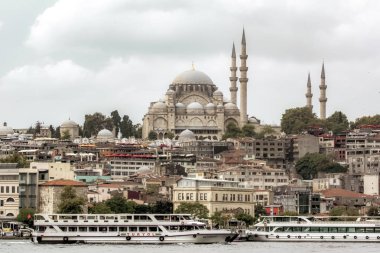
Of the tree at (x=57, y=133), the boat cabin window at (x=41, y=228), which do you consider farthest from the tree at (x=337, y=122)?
the boat cabin window at (x=41, y=228)

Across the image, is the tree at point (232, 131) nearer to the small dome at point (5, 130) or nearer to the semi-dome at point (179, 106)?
the semi-dome at point (179, 106)

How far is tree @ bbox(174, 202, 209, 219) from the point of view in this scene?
10119 cm

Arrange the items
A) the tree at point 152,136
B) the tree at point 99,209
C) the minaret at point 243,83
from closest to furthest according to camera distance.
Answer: the tree at point 99,209
the minaret at point 243,83
the tree at point 152,136

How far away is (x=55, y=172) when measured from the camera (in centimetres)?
11700

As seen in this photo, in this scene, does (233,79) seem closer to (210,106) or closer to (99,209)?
(210,106)

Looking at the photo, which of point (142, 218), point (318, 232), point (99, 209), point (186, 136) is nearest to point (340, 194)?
point (99, 209)

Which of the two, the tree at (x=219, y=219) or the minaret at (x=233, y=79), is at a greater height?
the minaret at (x=233, y=79)

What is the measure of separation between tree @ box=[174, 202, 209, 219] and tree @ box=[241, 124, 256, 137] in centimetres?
7256

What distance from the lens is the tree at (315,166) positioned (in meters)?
148

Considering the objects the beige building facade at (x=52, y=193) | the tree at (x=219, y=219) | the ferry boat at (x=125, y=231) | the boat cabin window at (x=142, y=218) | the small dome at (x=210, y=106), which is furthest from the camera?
the small dome at (x=210, y=106)

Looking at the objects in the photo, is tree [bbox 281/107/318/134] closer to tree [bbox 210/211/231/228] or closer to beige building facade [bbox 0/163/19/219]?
tree [bbox 210/211/231/228]

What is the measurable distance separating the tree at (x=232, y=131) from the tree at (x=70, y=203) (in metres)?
72.7

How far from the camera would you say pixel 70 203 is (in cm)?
10044

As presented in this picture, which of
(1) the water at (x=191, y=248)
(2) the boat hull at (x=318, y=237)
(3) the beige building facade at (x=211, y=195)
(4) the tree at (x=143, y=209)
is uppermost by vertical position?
(3) the beige building facade at (x=211, y=195)
